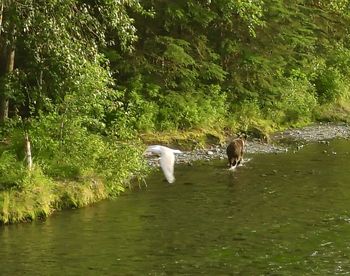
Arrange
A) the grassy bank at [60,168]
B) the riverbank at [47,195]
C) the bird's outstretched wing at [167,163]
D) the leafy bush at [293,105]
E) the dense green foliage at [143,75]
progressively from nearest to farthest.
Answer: the bird's outstretched wing at [167,163] < the riverbank at [47,195] < the grassy bank at [60,168] < the dense green foliage at [143,75] < the leafy bush at [293,105]

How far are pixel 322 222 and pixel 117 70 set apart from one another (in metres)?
13.5

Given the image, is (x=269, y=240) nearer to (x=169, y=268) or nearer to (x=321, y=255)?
(x=321, y=255)

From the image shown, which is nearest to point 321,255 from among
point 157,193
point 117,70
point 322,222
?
point 322,222

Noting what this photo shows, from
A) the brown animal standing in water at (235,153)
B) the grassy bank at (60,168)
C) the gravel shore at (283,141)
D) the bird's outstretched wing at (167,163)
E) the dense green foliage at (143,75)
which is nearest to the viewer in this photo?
the bird's outstretched wing at (167,163)

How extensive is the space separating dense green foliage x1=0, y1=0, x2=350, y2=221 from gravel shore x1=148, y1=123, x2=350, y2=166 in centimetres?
102

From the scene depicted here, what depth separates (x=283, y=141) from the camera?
2789cm

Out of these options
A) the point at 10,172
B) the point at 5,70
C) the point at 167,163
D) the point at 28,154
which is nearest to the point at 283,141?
the point at 5,70

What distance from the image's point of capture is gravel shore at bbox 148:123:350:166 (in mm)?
Answer: 23578

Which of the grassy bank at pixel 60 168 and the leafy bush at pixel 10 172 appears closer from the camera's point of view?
the grassy bank at pixel 60 168

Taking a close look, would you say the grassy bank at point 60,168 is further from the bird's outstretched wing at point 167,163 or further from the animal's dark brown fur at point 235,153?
the animal's dark brown fur at point 235,153

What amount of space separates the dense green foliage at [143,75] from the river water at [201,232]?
1.37m

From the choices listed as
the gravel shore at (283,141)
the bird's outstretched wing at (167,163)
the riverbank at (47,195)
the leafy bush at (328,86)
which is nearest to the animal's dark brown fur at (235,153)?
the gravel shore at (283,141)

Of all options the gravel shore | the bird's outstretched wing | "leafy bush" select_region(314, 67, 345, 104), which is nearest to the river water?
the bird's outstretched wing

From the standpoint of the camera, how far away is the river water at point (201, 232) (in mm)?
11867
